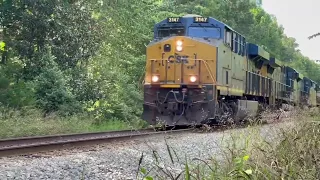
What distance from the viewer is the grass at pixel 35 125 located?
11148 mm

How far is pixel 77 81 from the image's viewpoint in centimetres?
1712

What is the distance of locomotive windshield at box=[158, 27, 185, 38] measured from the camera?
539 inches

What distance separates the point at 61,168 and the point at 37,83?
9.79 m

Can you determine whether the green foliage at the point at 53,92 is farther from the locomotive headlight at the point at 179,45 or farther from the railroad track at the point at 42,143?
the railroad track at the point at 42,143

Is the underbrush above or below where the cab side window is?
below

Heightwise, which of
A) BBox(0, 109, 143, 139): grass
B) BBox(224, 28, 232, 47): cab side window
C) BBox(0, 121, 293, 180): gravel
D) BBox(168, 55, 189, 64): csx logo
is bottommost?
BBox(0, 121, 293, 180): gravel

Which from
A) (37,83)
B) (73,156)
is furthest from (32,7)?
(73,156)

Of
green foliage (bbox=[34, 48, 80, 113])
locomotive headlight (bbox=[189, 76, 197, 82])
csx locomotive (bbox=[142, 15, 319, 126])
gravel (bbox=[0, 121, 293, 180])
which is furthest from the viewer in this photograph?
green foliage (bbox=[34, 48, 80, 113])

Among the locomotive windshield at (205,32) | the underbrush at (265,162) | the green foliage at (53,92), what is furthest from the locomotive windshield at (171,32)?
the underbrush at (265,162)

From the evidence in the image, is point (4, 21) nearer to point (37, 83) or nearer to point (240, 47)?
point (37, 83)

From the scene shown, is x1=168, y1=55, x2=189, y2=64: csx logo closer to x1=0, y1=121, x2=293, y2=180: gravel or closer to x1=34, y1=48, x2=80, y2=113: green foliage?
x1=34, y1=48, x2=80, y2=113: green foliage

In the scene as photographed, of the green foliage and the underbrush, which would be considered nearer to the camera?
the underbrush

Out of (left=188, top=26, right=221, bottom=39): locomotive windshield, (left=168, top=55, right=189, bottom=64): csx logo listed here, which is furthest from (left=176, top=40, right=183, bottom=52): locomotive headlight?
(left=188, top=26, right=221, bottom=39): locomotive windshield

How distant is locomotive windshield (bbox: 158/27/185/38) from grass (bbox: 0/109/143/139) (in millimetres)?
3217
